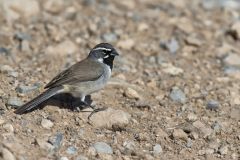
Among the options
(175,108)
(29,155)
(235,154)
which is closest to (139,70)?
(175,108)

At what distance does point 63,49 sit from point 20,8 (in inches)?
78.5

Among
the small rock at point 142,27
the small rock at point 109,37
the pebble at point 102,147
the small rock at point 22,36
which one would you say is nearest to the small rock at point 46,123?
the pebble at point 102,147

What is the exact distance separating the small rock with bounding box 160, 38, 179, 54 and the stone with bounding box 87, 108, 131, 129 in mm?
3555

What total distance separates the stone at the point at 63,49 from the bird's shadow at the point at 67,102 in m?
1.76

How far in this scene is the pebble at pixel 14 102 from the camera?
1000cm

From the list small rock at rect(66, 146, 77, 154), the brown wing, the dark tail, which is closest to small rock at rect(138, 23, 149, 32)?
the brown wing

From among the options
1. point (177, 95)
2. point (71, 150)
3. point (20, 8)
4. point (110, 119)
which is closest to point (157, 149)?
point (110, 119)

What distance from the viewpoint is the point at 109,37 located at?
13.6m

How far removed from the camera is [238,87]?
466 inches

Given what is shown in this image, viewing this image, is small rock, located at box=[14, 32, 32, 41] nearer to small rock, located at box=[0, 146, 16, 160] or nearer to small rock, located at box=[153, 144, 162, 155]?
small rock, located at box=[153, 144, 162, 155]

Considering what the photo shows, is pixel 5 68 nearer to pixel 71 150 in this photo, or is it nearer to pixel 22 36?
A: pixel 22 36

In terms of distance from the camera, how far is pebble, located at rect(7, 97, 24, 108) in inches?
394

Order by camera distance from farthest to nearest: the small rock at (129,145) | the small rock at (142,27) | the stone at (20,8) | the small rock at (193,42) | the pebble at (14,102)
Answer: the small rock at (142,27), the stone at (20,8), the small rock at (193,42), the pebble at (14,102), the small rock at (129,145)

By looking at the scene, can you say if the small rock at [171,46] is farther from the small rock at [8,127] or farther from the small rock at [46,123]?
the small rock at [8,127]
